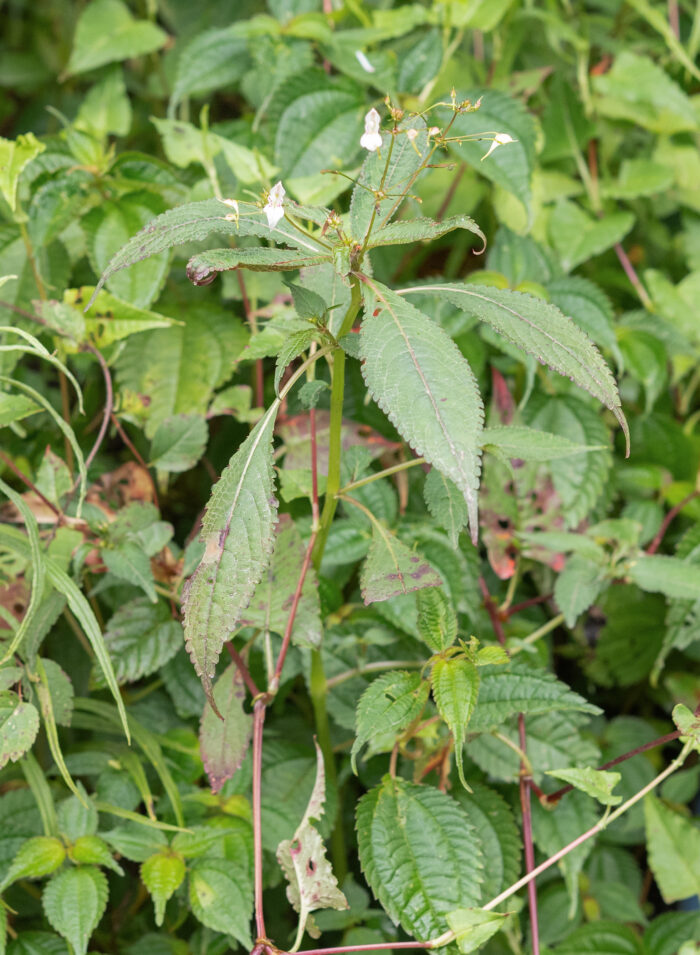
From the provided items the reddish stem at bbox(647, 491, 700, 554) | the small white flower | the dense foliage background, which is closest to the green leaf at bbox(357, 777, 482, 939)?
the dense foliage background

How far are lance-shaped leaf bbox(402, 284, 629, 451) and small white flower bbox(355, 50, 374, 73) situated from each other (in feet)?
1.99

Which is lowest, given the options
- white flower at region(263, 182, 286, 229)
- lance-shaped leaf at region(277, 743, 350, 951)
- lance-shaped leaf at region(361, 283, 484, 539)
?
lance-shaped leaf at region(277, 743, 350, 951)

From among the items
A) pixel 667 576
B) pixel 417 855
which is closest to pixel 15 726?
pixel 417 855

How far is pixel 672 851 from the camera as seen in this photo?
0.91 metres

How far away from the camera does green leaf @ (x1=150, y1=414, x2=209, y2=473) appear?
0.87 meters

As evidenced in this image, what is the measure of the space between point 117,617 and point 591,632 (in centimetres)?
63

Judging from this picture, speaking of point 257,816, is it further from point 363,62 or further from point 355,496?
point 363,62

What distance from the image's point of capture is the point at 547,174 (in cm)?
125

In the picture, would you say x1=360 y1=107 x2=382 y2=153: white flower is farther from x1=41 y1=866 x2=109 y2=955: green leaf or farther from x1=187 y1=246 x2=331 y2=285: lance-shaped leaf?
x1=41 y1=866 x2=109 y2=955: green leaf

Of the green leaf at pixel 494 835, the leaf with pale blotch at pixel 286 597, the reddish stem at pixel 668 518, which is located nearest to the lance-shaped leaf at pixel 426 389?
the leaf with pale blotch at pixel 286 597

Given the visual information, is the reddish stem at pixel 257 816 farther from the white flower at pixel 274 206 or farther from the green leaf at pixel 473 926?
the white flower at pixel 274 206

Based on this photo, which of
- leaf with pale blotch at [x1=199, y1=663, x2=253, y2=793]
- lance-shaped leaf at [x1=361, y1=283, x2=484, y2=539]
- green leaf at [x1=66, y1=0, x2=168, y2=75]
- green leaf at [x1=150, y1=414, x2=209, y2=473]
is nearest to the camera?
lance-shaped leaf at [x1=361, y1=283, x2=484, y2=539]

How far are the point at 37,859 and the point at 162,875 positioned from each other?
0.11 m

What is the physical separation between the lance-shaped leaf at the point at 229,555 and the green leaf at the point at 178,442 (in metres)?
0.28
